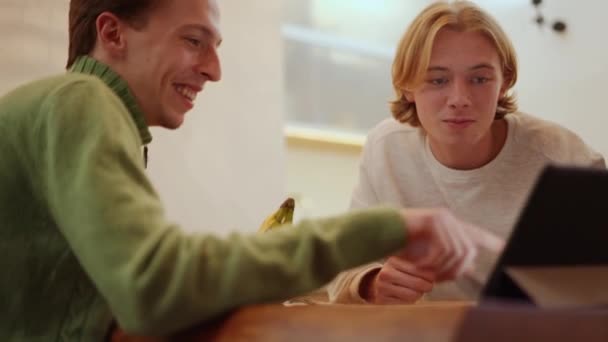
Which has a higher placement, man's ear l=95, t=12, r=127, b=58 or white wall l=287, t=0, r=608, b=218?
man's ear l=95, t=12, r=127, b=58

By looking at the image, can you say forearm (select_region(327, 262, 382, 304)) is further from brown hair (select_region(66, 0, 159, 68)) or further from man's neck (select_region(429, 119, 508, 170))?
brown hair (select_region(66, 0, 159, 68))

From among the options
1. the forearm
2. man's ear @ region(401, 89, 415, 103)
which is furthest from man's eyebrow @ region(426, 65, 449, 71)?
the forearm

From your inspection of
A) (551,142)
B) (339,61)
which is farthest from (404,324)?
(339,61)

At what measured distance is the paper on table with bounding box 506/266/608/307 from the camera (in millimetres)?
561

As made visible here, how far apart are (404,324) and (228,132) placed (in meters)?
1.65

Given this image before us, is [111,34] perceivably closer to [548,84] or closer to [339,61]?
[548,84]

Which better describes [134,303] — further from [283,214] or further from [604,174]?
[283,214]

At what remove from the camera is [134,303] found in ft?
1.97

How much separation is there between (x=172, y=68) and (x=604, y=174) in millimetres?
548

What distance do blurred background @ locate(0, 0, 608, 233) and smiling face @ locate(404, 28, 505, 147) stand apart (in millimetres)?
932

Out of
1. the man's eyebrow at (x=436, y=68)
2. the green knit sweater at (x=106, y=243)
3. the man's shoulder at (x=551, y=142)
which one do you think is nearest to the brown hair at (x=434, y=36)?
the man's eyebrow at (x=436, y=68)

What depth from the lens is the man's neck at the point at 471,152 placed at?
4.62ft

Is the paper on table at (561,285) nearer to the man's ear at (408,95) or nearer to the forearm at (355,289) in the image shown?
the forearm at (355,289)

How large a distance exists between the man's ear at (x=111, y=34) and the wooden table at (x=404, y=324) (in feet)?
1.27
